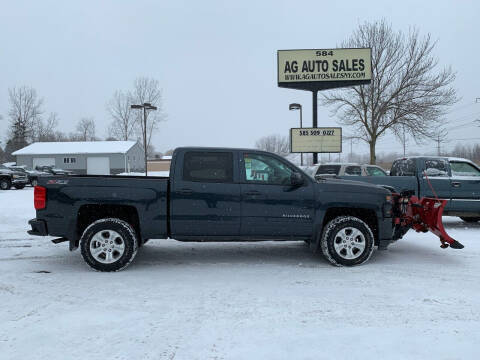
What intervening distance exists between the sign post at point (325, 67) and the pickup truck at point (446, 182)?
9.84 meters

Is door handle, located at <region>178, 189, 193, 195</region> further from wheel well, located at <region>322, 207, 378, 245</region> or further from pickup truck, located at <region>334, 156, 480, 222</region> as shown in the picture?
pickup truck, located at <region>334, 156, 480, 222</region>

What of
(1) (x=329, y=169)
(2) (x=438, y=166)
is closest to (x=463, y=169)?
(2) (x=438, y=166)

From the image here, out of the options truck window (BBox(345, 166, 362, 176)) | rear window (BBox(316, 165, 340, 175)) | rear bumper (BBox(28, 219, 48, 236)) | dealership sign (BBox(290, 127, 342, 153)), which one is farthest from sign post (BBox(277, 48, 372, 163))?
rear bumper (BBox(28, 219, 48, 236))

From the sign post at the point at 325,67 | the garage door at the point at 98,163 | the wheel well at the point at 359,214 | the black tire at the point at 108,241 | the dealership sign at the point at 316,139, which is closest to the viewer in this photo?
the black tire at the point at 108,241

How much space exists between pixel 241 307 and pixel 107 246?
7.68ft

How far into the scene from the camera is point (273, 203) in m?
5.49

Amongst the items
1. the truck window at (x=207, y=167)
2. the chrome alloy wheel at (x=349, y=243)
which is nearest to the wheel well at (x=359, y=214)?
the chrome alloy wheel at (x=349, y=243)

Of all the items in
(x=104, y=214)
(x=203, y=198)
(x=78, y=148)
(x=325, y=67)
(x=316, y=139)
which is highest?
(x=325, y=67)

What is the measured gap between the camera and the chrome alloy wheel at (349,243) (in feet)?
18.3

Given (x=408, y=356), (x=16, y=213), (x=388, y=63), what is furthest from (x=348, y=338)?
(x=388, y=63)

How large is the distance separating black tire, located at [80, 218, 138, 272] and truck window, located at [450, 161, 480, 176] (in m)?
8.07

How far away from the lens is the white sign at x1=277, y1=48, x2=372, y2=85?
18.3m

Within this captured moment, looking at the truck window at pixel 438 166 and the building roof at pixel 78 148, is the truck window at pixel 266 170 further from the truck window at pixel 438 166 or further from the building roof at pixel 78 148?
the building roof at pixel 78 148

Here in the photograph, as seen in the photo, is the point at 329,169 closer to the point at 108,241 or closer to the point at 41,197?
the point at 108,241
